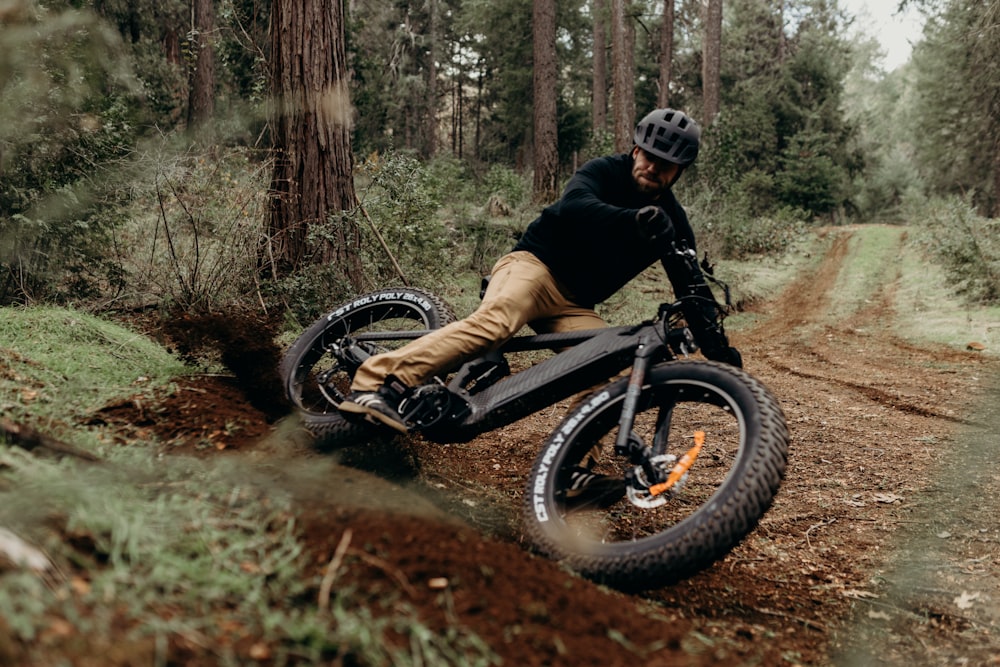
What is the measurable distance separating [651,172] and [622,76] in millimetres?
14668

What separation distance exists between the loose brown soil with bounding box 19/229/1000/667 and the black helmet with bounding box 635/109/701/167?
6.93 feet

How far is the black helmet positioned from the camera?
3.70m

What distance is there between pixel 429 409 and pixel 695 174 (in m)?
20.6

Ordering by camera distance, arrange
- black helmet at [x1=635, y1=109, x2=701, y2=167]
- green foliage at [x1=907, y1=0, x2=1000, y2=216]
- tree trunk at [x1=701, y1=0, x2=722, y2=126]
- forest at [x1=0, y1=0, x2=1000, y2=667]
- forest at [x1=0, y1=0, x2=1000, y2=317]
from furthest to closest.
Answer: tree trunk at [x1=701, y1=0, x2=722, y2=126]
green foliage at [x1=907, y1=0, x2=1000, y2=216]
forest at [x1=0, y1=0, x2=1000, y2=317]
black helmet at [x1=635, y1=109, x2=701, y2=167]
forest at [x1=0, y1=0, x2=1000, y2=667]

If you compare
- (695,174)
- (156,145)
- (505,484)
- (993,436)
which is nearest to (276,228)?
(156,145)

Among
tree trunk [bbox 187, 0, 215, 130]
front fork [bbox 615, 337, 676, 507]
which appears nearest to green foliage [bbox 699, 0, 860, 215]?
tree trunk [bbox 187, 0, 215, 130]

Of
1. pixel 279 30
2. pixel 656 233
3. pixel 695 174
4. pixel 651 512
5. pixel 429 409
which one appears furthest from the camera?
pixel 695 174

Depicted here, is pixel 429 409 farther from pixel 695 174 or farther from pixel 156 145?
pixel 695 174

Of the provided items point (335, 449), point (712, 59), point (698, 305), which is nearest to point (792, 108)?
point (712, 59)

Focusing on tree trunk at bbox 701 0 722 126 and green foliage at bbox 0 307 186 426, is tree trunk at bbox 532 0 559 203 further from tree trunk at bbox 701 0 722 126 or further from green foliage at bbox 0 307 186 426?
green foliage at bbox 0 307 186 426

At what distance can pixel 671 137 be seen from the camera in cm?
371

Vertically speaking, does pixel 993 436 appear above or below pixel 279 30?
below

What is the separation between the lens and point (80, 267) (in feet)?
22.4

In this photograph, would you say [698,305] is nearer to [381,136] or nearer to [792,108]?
[381,136]
